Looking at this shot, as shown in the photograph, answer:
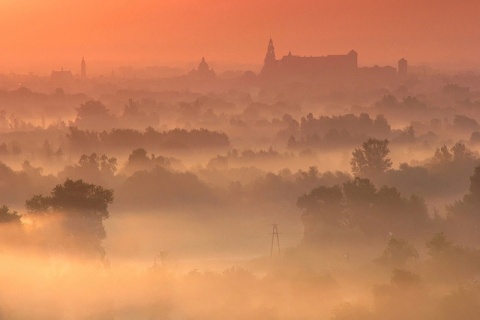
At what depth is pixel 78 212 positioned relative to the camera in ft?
174

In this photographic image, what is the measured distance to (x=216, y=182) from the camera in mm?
93000

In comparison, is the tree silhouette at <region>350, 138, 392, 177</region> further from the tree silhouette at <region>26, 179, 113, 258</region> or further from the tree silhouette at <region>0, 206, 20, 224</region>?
the tree silhouette at <region>0, 206, 20, 224</region>

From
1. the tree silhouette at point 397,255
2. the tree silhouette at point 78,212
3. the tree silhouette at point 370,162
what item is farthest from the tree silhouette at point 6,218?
the tree silhouette at point 370,162

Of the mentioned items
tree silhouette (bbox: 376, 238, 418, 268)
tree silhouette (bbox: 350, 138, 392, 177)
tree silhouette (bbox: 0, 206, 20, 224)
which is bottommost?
tree silhouette (bbox: 376, 238, 418, 268)

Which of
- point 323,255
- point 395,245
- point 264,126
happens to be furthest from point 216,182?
point 264,126

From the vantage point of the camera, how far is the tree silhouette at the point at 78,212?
51750 mm

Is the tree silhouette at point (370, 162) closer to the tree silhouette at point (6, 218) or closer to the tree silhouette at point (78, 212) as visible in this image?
the tree silhouette at point (78, 212)

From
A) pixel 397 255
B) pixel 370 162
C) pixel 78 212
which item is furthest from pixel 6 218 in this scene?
pixel 370 162

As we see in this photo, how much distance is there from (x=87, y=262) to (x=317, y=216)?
13279 mm

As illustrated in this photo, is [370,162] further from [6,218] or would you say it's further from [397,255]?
[397,255]

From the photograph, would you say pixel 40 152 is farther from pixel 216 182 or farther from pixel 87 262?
pixel 87 262

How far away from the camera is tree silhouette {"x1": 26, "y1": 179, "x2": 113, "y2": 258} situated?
51.8 meters

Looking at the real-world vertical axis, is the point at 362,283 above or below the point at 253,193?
below

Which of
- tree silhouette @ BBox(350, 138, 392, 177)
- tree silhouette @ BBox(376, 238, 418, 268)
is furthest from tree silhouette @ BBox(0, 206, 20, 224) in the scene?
tree silhouette @ BBox(350, 138, 392, 177)
